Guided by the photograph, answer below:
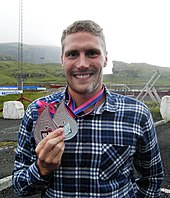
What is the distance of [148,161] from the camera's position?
80.4 inches

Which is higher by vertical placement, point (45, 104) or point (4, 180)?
point (45, 104)

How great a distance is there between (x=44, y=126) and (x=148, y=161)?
761 millimetres

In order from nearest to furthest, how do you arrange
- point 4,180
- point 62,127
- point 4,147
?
point 62,127, point 4,180, point 4,147

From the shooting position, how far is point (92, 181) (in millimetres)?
1779

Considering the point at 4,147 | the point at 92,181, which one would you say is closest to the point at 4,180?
the point at 4,147

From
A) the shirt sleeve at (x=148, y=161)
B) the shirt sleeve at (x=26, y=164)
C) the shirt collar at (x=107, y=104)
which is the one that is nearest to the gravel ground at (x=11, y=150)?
the shirt sleeve at (x=148, y=161)

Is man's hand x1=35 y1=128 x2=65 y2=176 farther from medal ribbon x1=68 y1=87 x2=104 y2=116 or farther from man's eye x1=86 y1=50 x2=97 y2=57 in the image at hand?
man's eye x1=86 y1=50 x2=97 y2=57

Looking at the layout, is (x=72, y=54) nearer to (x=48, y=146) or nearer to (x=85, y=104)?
(x=85, y=104)

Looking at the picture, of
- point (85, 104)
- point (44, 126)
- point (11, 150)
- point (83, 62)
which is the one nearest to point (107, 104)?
point (85, 104)

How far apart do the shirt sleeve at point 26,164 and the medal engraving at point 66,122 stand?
267 millimetres

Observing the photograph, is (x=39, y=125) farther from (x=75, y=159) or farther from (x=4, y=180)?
(x=4, y=180)

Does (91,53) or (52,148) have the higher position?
(91,53)

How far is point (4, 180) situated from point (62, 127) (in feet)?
12.0

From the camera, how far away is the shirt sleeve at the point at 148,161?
195 centimetres
